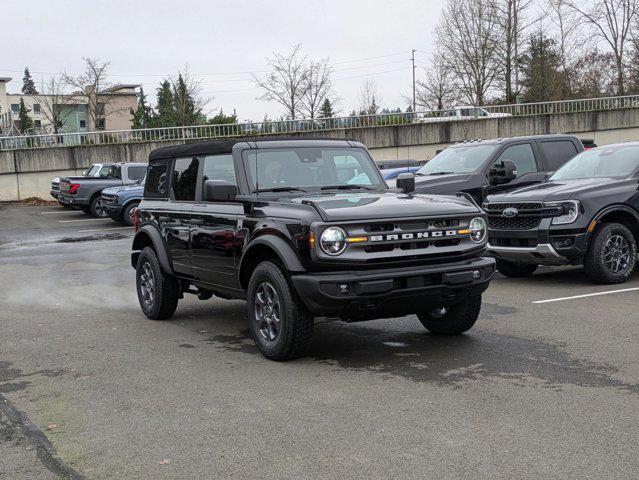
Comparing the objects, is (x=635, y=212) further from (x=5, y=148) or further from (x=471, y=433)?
(x=5, y=148)

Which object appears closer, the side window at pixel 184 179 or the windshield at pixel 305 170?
the windshield at pixel 305 170

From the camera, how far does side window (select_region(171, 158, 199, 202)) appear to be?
8.05 metres

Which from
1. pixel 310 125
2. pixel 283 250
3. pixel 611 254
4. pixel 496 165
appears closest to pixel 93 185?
pixel 310 125

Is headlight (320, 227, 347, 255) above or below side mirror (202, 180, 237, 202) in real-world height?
below

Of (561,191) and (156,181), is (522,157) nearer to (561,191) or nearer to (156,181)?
(561,191)

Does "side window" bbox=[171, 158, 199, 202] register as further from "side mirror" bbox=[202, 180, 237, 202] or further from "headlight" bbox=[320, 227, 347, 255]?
"headlight" bbox=[320, 227, 347, 255]

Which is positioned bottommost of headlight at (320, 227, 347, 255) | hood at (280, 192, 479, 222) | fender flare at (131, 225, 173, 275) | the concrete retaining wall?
fender flare at (131, 225, 173, 275)

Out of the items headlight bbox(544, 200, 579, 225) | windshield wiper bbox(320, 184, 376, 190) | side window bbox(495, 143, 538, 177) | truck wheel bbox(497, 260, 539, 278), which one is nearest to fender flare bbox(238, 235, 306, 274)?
windshield wiper bbox(320, 184, 376, 190)

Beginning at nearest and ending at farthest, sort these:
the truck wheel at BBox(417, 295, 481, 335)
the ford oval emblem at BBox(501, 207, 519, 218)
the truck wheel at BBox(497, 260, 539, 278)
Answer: the truck wheel at BBox(417, 295, 481, 335)
the ford oval emblem at BBox(501, 207, 519, 218)
the truck wheel at BBox(497, 260, 539, 278)

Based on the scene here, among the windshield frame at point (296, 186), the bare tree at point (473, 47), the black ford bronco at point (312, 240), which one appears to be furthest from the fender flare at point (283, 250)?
the bare tree at point (473, 47)

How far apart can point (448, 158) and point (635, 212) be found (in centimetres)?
418

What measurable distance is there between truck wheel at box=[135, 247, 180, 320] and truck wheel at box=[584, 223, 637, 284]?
17.0 ft

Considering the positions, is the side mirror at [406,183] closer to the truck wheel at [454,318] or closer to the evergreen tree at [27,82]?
the truck wheel at [454,318]

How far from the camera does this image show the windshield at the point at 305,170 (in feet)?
23.8
